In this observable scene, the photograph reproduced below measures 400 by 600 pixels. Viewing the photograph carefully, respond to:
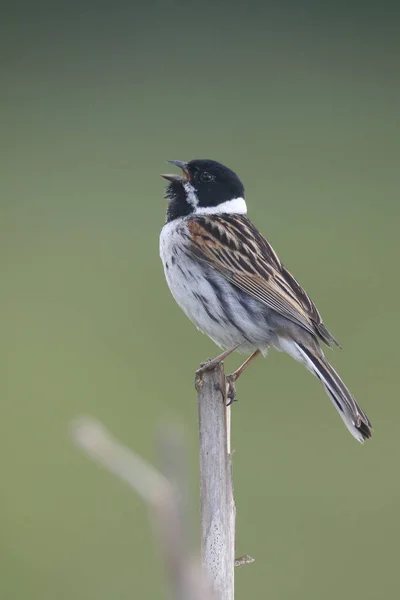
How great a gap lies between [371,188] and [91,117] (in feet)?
13.6

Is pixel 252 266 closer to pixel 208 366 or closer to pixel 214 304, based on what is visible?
pixel 214 304

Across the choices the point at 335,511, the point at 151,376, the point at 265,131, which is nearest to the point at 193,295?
the point at 335,511

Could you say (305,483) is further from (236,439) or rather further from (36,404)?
(36,404)

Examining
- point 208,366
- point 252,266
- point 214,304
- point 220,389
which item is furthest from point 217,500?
point 252,266

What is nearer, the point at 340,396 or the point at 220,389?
the point at 220,389

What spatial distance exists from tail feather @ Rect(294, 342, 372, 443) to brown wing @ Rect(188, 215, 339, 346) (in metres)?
0.12

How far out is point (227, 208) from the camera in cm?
496

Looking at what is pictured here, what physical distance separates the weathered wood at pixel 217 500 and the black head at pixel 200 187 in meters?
1.61

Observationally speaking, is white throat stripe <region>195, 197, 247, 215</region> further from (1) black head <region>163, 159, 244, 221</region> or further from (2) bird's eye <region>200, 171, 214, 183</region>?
(2) bird's eye <region>200, 171, 214, 183</region>

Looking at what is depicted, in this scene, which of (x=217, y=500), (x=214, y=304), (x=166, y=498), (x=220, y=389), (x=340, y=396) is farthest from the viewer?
(x=214, y=304)

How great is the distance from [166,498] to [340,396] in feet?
9.21

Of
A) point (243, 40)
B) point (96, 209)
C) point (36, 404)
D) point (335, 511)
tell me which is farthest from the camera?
point (243, 40)

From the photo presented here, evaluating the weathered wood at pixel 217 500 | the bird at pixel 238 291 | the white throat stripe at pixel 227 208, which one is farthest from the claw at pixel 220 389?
the white throat stripe at pixel 227 208

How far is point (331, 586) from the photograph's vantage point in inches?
271
